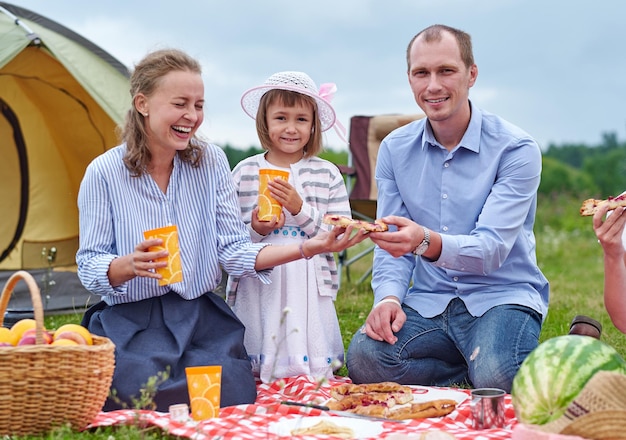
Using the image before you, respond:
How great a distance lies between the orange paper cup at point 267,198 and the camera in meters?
3.89

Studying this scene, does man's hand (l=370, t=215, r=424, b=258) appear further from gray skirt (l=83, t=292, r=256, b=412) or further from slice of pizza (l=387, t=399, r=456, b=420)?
gray skirt (l=83, t=292, r=256, b=412)

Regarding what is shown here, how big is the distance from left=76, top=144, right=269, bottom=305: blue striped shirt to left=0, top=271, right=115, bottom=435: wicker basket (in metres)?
0.65

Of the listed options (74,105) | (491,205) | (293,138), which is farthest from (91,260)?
(74,105)

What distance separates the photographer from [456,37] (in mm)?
3963

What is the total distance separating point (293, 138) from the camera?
4207 mm

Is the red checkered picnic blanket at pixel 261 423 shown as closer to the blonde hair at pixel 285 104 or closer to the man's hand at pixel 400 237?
the man's hand at pixel 400 237

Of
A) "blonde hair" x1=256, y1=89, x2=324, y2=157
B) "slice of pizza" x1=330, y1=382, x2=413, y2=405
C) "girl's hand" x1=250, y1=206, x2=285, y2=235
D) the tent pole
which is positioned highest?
the tent pole

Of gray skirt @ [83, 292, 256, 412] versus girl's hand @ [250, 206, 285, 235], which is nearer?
gray skirt @ [83, 292, 256, 412]

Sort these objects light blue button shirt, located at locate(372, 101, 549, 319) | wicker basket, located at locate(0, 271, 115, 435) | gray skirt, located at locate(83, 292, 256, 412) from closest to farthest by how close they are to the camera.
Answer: wicker basket, located at locate(0, 271, 115, 435) < gray skirt, located at locate(83, 292, 256, 412) < light blue button shirt, located at locate(372, 101, 549, 319)

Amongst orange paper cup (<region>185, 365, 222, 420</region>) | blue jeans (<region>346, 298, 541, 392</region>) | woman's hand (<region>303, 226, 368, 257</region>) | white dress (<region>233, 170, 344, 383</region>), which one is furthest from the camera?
white dress (<region>233, 170, 344, 383</region>)

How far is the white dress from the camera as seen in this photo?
13.3ft

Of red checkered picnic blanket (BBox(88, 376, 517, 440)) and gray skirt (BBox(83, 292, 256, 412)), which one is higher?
gray skirt (BBox(83, 292, 256, 412))

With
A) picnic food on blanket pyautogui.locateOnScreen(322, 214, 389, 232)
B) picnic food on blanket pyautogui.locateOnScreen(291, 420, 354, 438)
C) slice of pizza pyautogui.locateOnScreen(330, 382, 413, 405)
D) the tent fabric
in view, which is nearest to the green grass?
picnic food on blanket pyautogui.locateOnScreen(291, 420, 354, 438)

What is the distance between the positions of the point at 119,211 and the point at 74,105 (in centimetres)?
392
